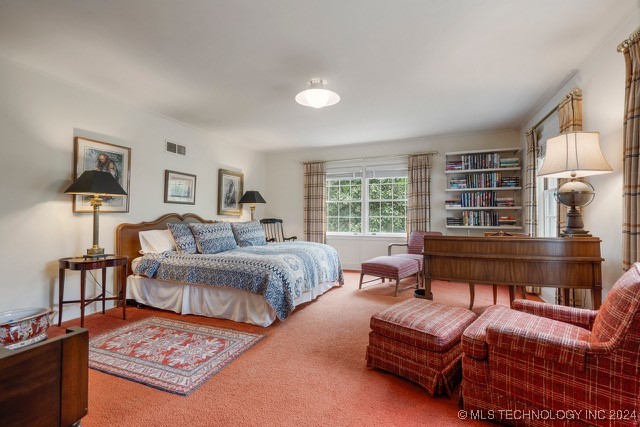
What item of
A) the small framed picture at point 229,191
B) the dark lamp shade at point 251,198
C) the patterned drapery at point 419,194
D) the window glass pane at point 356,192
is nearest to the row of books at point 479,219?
the patterned drapery at point 419,194

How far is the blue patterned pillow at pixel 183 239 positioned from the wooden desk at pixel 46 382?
2.67m

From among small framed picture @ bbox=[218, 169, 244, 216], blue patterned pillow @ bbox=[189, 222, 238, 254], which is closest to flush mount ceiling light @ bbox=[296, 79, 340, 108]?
blue patterned pillow @ bbox=[189, 222, 238, 254]

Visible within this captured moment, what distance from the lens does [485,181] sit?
480 centimetres

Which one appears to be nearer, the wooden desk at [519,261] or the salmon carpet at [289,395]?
the salmon carpet at [289,395]

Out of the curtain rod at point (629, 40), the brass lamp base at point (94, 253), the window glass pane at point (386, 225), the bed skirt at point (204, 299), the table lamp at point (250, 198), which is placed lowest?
the bed skirt at point (204, 299)

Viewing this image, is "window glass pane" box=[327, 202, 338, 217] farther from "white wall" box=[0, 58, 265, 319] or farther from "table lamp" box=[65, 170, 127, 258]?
"table lamp" box=[65, 170, 127, 258]

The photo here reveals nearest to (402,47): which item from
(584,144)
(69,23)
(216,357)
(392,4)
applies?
(392,4)

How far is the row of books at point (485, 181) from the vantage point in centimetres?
468

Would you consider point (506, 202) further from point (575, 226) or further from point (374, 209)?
point (575, 226)

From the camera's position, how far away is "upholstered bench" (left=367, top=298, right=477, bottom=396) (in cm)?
179

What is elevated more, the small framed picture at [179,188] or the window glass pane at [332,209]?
the small framed picture at [179,188]

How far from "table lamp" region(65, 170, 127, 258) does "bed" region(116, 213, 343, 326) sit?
1.73ft

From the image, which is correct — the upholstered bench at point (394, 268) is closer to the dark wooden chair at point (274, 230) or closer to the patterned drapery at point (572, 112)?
the patterned drapery at point (572, 112)

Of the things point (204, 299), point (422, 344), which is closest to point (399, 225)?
point (204, 299)
